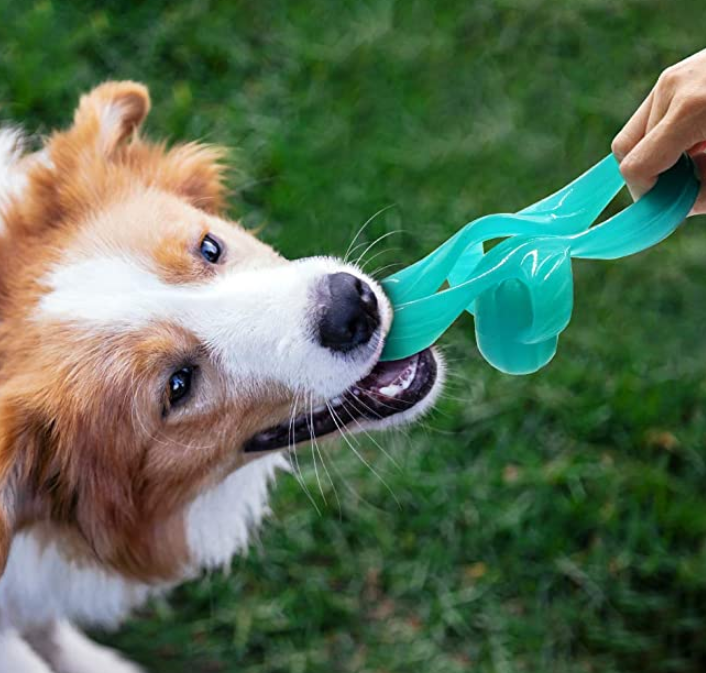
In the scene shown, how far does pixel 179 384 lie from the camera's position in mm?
2213

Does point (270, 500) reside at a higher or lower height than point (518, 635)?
higher

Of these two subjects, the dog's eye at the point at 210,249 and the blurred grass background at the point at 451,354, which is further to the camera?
the blurred grass background at the point at 451,354

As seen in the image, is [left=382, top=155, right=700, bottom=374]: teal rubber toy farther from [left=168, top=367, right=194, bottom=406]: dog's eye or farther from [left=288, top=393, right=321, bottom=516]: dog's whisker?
[left=168, top=367, right=194, bottom=406]: dog's eye

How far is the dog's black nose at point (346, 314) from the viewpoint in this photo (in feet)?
7.22

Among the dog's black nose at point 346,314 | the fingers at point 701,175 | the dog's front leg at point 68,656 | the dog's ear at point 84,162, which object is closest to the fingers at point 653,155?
the fingers at point 701,175

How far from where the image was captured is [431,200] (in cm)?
402

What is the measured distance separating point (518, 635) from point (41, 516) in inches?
68.1

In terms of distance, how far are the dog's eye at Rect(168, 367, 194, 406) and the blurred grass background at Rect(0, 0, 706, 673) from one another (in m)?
1.25

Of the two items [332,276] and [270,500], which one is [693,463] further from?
[332,276]

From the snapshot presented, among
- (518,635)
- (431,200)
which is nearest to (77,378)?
(518,635)

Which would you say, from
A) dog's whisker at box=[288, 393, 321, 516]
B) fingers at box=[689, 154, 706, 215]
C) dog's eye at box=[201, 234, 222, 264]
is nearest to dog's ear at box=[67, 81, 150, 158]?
dog's eye at box=[201, 234, 222, 264]

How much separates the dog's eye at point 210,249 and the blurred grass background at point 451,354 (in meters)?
1.22

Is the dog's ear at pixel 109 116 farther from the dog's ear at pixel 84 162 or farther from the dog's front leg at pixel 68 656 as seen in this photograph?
the dog's front leg at pixel 68 656

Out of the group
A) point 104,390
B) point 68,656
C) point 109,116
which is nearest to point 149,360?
point 104,390
